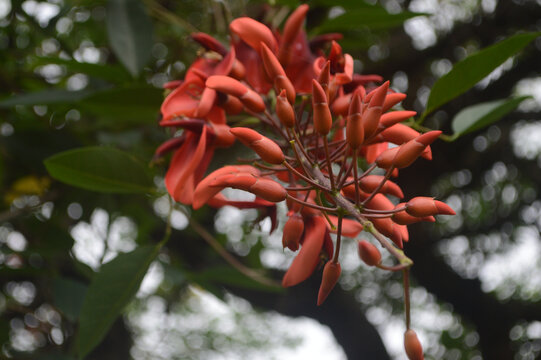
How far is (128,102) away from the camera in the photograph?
2.38 feet

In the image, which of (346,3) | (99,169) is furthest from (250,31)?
(346,3)

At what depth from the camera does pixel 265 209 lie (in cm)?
51

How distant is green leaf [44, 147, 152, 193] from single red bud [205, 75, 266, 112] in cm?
23

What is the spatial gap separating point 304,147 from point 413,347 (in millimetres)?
204

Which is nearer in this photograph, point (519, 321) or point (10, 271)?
point (10, 271)

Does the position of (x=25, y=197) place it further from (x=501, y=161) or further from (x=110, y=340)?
(x=501, y=161)

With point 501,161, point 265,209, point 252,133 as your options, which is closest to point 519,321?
point 501,161

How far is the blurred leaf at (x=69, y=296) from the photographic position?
0.91 m

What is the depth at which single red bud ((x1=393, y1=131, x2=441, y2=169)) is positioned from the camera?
0.36 metres

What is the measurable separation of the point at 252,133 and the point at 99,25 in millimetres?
1208

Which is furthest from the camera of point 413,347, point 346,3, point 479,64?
point 346,3

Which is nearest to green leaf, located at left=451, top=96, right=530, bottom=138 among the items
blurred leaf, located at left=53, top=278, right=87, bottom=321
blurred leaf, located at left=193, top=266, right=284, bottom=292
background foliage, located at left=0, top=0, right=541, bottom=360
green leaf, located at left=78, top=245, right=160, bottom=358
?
background foliage, located at left=0, top=0, right=541, bottom=360

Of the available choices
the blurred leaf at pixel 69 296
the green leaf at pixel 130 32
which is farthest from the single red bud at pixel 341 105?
the blurred leaf at pixel 69 296

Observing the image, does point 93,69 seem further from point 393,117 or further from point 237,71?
point 393,117
